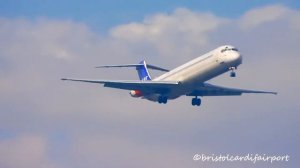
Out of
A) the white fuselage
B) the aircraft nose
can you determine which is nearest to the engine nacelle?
the white fuselage

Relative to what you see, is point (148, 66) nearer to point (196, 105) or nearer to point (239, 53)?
point (196, 105)

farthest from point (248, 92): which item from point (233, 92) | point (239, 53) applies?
point (239, 53)

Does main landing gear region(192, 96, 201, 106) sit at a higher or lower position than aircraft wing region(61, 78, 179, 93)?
lower

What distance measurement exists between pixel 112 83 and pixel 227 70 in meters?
13.0

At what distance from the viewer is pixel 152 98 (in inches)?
5039

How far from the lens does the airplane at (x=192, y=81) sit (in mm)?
121438

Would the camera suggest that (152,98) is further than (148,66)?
No

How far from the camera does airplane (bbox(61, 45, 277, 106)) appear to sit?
121 m

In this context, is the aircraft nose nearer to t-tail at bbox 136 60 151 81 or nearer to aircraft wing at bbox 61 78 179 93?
aircraft wing at bbox 61 78 179 93

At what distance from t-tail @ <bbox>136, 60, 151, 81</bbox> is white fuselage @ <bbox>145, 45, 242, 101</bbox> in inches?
531

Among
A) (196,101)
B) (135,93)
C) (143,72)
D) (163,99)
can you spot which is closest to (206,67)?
(163,99)

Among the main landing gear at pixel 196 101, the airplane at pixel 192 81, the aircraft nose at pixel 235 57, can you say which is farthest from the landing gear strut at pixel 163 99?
the aircraft nose at pixel 235 57

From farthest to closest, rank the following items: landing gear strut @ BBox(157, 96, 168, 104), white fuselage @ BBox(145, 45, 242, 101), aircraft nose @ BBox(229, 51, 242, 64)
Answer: landing gear strut @ BBox(157, 96, 168, 104) → white fuselage @ BBox(145, 45, 242, 101) → aircraft nose @ BBox(229, 51, 242, 64)

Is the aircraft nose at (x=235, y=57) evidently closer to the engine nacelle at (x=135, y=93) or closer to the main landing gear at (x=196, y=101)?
the main landing gear at (x=196, y=101)
